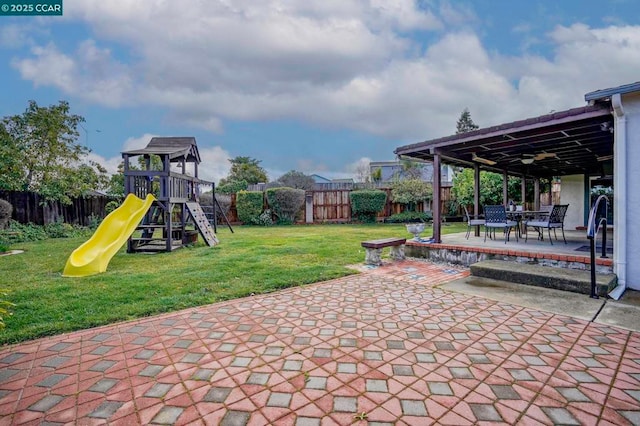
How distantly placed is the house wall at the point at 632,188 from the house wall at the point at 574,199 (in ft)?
26.7

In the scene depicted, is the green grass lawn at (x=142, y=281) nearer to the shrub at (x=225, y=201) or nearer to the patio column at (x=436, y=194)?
the patio column at (x=436, y=194)

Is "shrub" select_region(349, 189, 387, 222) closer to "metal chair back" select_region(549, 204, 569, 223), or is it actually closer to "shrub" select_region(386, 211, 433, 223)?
"shrub" select_region(386, 211, 433, 223)

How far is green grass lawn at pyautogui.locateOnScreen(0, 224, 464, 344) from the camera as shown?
3.41 meters

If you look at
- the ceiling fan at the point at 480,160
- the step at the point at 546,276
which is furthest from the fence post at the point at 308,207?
the step at the point at 546,276

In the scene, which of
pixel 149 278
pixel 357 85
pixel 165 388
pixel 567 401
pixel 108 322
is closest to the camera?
pixel 567 401

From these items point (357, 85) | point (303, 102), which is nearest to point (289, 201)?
point (303, 102)

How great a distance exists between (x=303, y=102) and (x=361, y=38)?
6786 millimetres

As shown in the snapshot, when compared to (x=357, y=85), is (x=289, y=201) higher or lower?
lower

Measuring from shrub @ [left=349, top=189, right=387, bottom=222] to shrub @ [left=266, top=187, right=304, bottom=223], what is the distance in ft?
9.94

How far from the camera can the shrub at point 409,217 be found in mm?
17250

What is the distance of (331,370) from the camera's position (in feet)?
7.48

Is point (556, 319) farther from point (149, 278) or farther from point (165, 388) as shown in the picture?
point (149, 278)

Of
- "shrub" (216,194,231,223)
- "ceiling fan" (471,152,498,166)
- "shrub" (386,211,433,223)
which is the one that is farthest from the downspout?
"shrub" (216,194,231,223)

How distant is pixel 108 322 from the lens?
3.27 m
